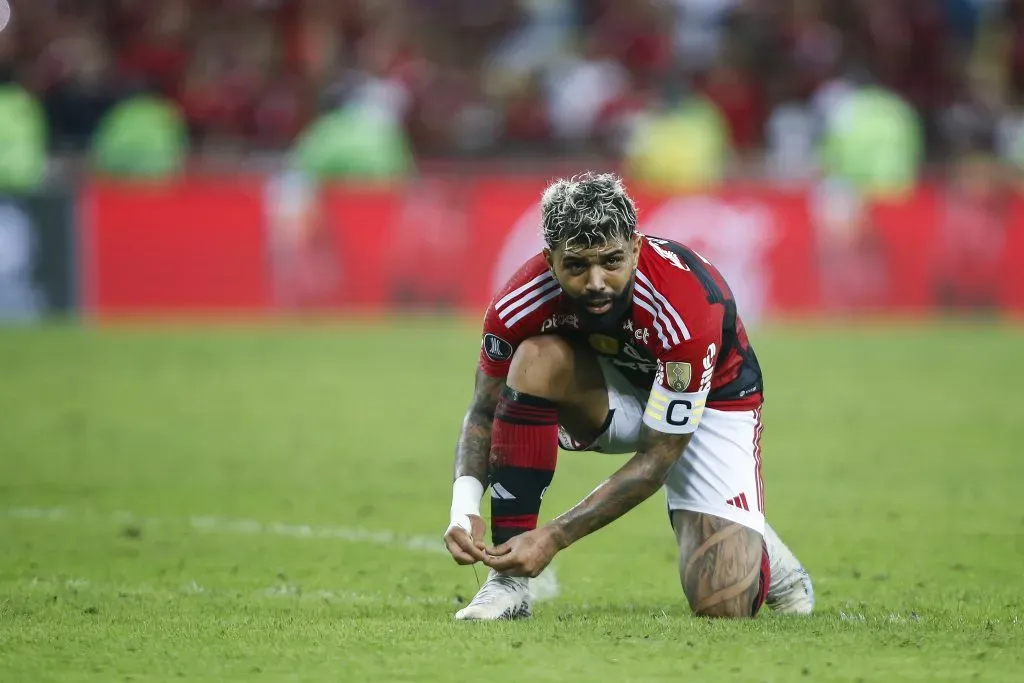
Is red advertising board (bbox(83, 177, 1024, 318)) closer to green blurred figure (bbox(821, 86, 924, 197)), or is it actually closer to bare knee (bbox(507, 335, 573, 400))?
green blurred figure (bbox(821, 86, 924, 197))

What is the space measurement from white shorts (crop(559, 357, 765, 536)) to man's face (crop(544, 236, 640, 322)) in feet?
1.84

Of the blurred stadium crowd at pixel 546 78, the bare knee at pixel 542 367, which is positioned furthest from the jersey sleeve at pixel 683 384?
the blurred stadium crowd at pixel 546 78

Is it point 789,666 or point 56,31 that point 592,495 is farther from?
point 56,31

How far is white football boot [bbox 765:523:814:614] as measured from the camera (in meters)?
5.67

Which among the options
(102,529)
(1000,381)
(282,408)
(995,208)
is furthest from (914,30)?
(102,529)

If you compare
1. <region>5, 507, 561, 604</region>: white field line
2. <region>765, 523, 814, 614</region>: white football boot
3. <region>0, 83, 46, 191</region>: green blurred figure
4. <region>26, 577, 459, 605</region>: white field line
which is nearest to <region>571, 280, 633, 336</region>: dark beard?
<region>765, 523, 814, 614</region>: white football boot

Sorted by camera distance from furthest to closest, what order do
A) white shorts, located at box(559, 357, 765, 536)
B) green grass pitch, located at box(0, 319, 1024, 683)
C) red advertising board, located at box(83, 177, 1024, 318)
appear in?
red advertising board, located at box(83, 177, 1024, 318)
white shorts, located at box(559, 357, 765, 536)
green grass pitch, located at box(0, 319, 1024, 683)

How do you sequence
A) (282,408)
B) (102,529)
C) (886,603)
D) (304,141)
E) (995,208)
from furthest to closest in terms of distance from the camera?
1. (304,141)
2. (995,208)
3. (282,408)
4. (102,529)
5. (886,603)

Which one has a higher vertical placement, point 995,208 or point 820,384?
point 995,208

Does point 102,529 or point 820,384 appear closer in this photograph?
point 102,529

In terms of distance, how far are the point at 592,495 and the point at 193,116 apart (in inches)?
618

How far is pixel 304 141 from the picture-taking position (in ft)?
61.3

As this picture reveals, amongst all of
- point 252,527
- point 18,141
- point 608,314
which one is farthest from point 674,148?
point 608,314

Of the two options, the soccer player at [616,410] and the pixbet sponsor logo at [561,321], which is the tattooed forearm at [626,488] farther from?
the pixbet sponsor logo at [561,321]
